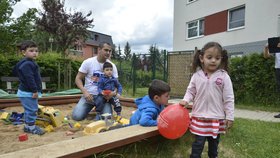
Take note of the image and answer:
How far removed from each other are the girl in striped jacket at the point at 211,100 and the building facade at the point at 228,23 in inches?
486

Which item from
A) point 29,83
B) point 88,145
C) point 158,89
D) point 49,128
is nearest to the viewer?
point 88,145

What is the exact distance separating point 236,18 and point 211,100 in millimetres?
15138

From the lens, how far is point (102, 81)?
4.77 m

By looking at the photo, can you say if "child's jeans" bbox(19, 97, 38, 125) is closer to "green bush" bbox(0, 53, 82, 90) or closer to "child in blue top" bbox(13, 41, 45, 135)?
"child in blue top" bbox(13, 41, 45, 135)

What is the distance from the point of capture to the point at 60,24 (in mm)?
20844

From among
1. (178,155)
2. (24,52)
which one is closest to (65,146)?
(178,155)

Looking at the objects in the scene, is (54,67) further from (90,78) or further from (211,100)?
(211,100)

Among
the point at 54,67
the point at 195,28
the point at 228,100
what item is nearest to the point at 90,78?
the point at 228,100

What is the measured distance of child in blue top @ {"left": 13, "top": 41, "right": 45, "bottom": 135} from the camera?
3.88 m

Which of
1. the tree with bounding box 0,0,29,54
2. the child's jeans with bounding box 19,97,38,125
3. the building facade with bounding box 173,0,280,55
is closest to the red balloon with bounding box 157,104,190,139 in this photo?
the child's jeans with bounding box 19,97,38,125

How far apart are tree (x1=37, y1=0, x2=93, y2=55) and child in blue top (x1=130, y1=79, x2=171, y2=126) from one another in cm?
1848

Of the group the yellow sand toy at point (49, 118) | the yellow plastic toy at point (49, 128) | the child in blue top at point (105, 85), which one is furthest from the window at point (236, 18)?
the yellow plastic toy at point (49, 128)

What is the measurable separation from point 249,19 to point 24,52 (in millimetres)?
13857

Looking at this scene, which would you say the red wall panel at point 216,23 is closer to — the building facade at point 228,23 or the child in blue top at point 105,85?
the building facade at point 228,23
